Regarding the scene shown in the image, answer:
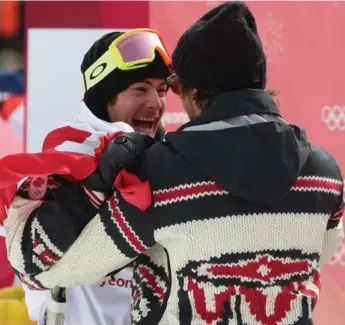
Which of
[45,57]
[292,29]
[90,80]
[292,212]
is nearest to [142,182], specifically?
[292,212]

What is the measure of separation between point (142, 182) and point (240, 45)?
0.25 meters

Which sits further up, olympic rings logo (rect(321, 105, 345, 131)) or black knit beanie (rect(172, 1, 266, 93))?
black knit beanie (rect(172, 1, 266, 93))

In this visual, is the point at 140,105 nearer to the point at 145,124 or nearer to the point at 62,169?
the point at 145,124

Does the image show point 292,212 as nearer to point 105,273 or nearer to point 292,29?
point 105,273

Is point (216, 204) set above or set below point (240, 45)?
below

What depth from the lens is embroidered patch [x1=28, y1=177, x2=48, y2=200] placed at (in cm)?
95

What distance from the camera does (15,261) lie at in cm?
94

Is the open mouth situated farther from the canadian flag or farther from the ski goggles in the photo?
the canadian flag

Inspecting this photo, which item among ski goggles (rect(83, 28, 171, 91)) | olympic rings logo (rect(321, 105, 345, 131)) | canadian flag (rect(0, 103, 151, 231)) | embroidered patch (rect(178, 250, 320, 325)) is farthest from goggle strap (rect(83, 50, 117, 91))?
olympic rings logo (rect(321, 105, 345, 131))

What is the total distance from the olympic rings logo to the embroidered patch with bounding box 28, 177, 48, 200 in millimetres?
1241

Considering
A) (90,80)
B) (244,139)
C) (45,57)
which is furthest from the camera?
(45,57)

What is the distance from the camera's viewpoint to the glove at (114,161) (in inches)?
34.5

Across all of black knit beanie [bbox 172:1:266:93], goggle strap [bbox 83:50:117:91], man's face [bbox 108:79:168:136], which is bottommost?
man's face [bbox 108:79:168:136]

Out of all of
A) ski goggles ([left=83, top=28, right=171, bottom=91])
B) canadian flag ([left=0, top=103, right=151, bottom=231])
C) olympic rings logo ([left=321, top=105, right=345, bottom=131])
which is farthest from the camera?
olympic rings logo ([left=321, top=105, right=345, bottom=131])
